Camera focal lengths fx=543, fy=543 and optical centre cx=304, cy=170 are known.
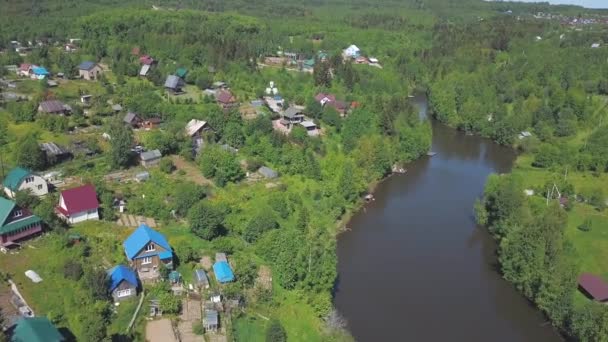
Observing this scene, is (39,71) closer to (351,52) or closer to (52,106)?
(52,106)

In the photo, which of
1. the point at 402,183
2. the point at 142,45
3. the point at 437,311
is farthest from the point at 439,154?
the point at 142,45

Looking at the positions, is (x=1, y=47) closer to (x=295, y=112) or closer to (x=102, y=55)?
(x=102, y=55)

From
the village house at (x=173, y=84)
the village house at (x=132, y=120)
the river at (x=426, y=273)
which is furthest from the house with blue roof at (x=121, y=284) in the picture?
the village house at (x=173, y=84)

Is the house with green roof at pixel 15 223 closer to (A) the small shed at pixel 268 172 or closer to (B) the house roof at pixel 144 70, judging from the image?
(A) the small shed at pixel 268 172

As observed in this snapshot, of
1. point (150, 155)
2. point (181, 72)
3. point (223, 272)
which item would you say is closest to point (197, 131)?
point (150, 155)

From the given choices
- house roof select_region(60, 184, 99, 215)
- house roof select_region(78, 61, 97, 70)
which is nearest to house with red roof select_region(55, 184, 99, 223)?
house roof select_region(60, 184, 99, 215)
